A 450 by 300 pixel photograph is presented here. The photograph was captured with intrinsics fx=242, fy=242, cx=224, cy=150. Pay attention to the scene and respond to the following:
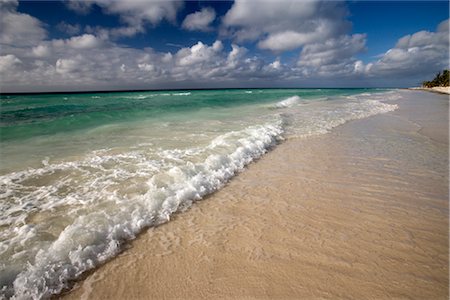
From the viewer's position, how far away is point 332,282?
2.87m

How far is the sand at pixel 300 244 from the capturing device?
2.82m

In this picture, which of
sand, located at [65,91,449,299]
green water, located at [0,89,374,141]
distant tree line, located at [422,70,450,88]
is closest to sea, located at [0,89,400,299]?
sand, located at [65,91,449,299]

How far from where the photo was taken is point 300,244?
139 inches

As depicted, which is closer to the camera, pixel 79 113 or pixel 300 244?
pixel 300 244

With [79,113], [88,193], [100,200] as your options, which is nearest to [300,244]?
[100,200]

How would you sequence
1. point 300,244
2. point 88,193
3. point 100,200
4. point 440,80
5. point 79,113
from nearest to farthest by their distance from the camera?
point 300,244 → point 100,200 → point 88,193 → point 79,113 → point 440,80

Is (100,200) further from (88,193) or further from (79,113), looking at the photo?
(79,113)

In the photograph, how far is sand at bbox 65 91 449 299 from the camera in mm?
2822

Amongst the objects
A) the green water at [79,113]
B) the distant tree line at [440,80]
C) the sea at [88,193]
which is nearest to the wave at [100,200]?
the sea at [88,193]

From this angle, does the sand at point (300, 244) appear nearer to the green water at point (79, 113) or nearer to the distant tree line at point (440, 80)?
the green water at point (79, 113)

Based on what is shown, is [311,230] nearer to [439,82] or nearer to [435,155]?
[435,155]

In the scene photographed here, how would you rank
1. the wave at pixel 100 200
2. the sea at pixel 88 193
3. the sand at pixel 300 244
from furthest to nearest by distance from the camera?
the sea at pixel 88 193, the wave at pixel 100 200, the sand at pixel 300 244

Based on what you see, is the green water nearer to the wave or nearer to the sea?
the sea

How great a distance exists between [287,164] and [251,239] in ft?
12.8
